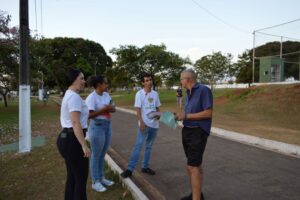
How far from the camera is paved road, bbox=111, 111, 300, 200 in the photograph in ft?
14.8

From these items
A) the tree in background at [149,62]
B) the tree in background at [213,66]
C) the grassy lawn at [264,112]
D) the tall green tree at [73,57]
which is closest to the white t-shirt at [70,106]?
the grassy lawn at [264,112]

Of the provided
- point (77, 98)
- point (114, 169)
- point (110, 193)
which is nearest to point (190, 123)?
point (77, 98)

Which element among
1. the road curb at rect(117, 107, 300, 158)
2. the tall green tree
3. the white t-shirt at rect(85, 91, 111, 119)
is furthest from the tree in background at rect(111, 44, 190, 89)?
the white t-shirt at rect(85, 91, 111, 119)

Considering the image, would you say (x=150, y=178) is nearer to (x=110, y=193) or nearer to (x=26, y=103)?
(x=110, y=193)

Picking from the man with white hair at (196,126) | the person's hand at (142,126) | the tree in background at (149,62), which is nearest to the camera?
the man with white hair at (196,126)

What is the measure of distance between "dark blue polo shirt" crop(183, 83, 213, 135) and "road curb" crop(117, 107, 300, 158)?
14.1 feet

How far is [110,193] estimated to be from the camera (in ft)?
A: 14.8

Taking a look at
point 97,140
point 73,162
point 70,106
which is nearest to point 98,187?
point 97,140

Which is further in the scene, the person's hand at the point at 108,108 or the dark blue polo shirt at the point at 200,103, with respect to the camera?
the person's hand at the point at 108,108

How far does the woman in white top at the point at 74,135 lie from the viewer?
10.9 feet

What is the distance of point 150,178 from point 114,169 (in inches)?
30.2

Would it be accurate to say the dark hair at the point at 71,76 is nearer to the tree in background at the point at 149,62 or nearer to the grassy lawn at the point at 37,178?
the grassy lawn at the point at 37,178

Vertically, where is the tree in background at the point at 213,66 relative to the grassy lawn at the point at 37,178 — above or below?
above

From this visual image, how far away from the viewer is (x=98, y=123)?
447cm
